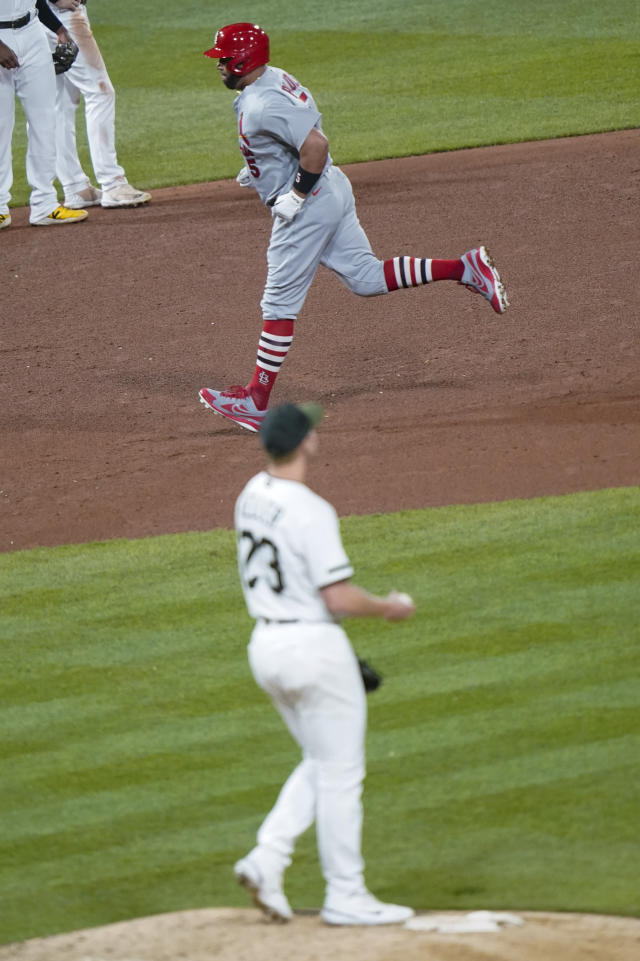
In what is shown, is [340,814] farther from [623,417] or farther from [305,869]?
[623,417]

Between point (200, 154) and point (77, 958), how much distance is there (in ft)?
42.7

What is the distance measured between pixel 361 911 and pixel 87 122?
34.5ft

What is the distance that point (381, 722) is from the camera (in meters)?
6.11

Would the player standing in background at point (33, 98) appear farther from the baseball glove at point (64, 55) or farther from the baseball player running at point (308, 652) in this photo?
the baseball player running at point (308, 652)

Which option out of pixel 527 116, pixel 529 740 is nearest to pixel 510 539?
pixel 529 740

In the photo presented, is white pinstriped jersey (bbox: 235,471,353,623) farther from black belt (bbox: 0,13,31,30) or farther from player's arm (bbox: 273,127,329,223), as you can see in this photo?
black belt (bbox: 0,13,31,30)

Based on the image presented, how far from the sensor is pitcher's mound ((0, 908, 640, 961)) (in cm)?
444

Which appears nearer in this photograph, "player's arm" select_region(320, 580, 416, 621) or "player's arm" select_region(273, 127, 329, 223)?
"player's arm" select_region(320, 580, 416, 621)

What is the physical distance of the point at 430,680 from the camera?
6.35 metres

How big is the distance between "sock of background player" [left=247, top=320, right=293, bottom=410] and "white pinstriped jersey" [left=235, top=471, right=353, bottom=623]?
14.7 feet

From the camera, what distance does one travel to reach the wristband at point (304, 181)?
863 cm

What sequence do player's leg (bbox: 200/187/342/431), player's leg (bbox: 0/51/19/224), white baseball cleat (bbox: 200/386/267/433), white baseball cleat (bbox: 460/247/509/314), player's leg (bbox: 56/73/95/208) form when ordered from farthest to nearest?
1. player's leg (bbox: 56/73/95/208)
2. player's leg (bbox: 0/51/19/224)
3. white baseball cleat (bbox: 200/386/267/433)
4. white baseball cleat (bbox: 460/247/509/314)
5. player's leg (bbox: 200/187/342/431)

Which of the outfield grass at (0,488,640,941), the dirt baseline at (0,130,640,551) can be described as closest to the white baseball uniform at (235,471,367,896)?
the outfield grass at (0,488,640,941)

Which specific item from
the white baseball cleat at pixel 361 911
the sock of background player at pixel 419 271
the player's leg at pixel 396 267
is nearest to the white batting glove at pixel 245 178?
the player's leg at pixel 396 267
